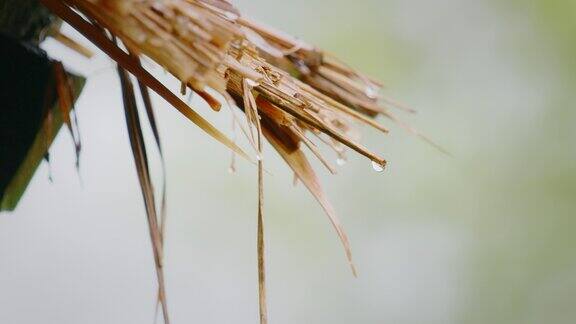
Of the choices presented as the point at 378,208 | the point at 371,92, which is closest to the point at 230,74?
the point at 371,92

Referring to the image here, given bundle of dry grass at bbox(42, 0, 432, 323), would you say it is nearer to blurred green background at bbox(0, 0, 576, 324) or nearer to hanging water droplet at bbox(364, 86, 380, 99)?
hanging water droplet at bbox(364, 86, 380, 99)

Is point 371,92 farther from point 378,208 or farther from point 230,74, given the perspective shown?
point 378,208

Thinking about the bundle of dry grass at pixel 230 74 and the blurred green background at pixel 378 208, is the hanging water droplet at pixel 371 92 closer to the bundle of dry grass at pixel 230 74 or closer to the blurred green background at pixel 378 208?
the bundle of dry grass at pixel 230 74

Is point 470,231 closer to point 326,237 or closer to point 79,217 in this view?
point 326,237

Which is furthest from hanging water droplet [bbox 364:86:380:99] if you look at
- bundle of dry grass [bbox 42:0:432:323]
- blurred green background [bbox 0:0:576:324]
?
blurred green background [bbox 0:0:576:324]

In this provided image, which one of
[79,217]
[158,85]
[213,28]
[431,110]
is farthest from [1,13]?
[431,110]
